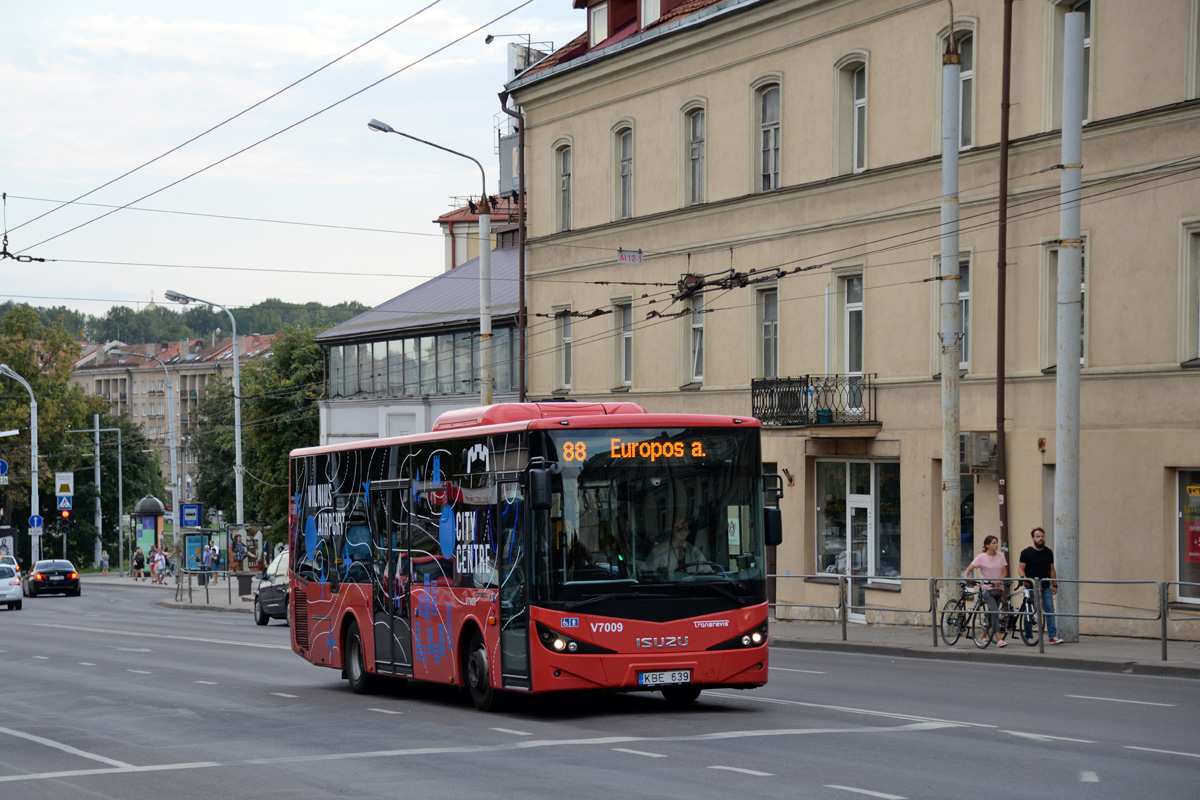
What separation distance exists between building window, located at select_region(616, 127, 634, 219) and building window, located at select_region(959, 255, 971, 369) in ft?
37.5

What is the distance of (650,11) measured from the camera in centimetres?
3909

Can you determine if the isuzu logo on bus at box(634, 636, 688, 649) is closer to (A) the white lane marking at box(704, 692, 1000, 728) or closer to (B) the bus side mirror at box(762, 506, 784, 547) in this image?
(B) the bus side mirror at box(762, 506, 784, 547)

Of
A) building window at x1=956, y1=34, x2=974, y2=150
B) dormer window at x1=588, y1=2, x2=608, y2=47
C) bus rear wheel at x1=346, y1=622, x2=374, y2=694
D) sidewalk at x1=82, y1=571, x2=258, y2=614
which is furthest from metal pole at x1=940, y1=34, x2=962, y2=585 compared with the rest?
sidewalk at x1=82, y1=571, x2=258, y2=614

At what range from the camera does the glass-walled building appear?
50000 mm

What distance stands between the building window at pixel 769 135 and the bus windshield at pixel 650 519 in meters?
19.5

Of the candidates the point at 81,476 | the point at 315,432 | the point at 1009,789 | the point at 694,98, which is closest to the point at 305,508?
the point at 1009,789

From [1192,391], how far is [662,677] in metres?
13.2

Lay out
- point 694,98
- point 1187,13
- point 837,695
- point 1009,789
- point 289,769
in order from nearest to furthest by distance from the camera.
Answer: point 1009,789 → point 289,769 → point 837,695 → point 1187,13 → point 694,98

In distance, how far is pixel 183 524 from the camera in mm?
59156

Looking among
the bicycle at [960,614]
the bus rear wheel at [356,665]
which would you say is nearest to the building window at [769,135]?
the bicycle at [960,614]

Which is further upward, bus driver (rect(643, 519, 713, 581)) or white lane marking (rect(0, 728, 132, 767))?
bus driver (rect(643, 519, 713, 581))

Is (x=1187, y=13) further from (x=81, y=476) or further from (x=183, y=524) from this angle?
(x=81, y=476)

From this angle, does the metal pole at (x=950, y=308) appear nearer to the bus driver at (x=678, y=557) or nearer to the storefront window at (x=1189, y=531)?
the storefront window at (x=1189, y=531)

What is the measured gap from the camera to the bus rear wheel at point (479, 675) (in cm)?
1614
